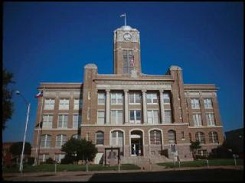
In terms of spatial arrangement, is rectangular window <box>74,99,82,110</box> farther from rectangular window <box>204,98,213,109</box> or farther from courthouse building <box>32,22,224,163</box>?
rectangular window <box>204,98,213,109</box>

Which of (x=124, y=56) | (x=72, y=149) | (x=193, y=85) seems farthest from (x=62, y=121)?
(x=193, y=85)

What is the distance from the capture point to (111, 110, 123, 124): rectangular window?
43.4 metres

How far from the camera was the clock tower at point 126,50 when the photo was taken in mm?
51906

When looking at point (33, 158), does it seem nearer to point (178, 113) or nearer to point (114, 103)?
point (114, 103)

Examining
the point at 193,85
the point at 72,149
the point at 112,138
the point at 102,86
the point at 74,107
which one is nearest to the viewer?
the point at 72,149

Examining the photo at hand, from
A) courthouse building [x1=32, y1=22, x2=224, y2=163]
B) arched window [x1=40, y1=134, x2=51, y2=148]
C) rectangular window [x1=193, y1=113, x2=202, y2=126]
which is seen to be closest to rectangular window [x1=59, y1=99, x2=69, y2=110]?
courthouse building [x1=32, y1=22, x2=224, y2=163]

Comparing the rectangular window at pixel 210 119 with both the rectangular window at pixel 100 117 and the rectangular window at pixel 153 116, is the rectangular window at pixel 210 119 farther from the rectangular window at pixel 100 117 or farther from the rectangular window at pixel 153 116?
the rectangular window at pixel 100 117

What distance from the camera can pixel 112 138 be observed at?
4109 centimetres

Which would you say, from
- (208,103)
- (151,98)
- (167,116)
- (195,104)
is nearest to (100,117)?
(151,98)

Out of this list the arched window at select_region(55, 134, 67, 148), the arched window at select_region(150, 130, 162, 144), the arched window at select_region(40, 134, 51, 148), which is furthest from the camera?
the arched window at select_region(55, 134, 67, 148)

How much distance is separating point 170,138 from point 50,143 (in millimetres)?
23922

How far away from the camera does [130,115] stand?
4391 centimetres

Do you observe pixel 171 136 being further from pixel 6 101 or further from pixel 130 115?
pixel 6 101

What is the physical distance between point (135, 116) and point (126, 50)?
1817 centimetres
